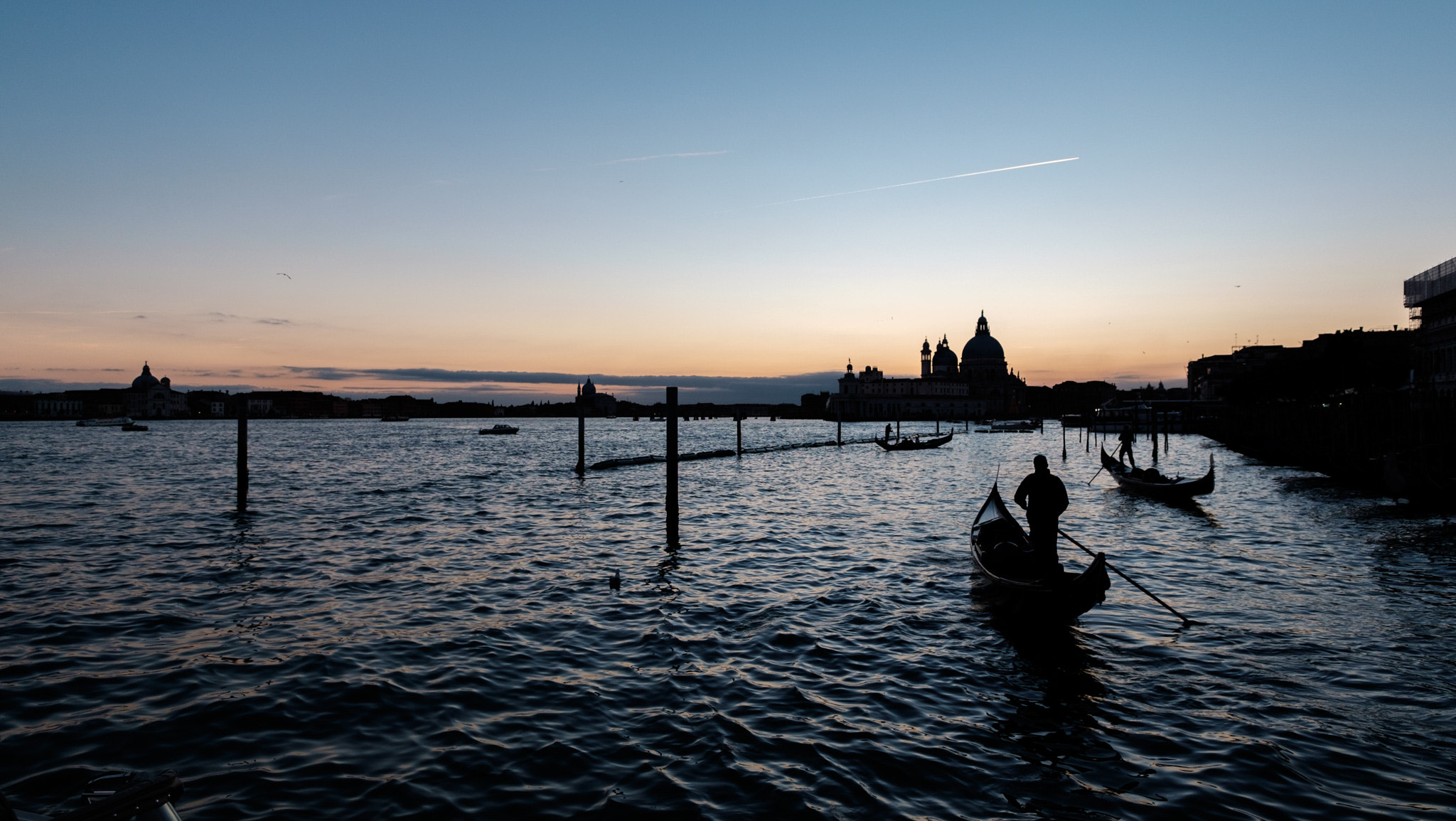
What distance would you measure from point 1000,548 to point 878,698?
4.99m

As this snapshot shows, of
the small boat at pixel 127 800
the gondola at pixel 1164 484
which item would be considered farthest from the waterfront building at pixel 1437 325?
the small boat at pixel 127 800

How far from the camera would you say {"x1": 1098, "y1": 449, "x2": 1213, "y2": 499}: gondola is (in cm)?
2495

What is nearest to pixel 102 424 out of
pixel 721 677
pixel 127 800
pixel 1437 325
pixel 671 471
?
pixel 671 471

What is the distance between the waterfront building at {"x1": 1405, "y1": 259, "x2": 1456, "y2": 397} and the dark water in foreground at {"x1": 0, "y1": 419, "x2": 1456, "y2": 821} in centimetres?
5407

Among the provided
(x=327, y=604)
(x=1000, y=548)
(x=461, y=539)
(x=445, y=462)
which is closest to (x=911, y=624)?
(x=1000, y=548)

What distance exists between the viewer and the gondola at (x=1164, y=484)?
25.0m

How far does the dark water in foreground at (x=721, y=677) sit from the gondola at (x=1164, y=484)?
5.41m

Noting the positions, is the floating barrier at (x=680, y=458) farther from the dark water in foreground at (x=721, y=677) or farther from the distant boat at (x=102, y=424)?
the distant boat at (x=102, y=424)

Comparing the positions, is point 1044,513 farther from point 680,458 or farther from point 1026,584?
point 680,458

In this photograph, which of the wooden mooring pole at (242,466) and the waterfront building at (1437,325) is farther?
the waterfront building at (1437,325)

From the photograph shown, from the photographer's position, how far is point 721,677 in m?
8.65

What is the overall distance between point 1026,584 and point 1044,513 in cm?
108

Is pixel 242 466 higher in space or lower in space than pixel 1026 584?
higher

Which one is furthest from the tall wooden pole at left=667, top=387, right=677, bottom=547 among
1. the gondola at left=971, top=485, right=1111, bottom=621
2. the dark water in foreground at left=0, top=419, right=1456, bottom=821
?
the gondola at left=971, top=485, right=1111, bottom=621
